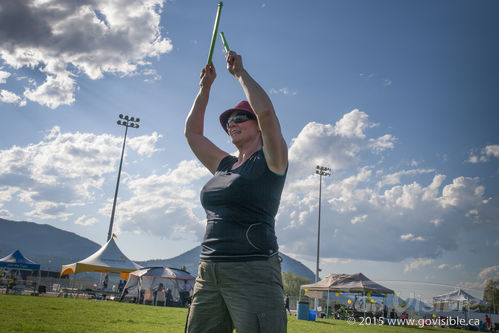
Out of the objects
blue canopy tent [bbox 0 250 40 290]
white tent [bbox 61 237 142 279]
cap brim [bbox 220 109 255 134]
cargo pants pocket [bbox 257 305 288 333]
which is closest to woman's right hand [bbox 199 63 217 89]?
cap brim [bbox 220 109 255 134]

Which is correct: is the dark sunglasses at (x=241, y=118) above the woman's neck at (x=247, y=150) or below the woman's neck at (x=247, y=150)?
above

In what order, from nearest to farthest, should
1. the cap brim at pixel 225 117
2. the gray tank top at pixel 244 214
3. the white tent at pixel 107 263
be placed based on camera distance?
the gray tank top at pixel 244 214 < the cap brim at pixel 225 117 < the white tent at pixel 107 263

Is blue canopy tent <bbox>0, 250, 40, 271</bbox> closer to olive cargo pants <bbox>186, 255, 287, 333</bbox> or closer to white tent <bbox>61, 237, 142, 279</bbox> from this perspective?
white tent <bbox>61, 237, 142, 279</bbox>

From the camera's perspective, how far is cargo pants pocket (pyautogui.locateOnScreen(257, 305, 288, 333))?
1.68 metres

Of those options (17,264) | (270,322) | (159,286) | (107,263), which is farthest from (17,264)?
(270,322)

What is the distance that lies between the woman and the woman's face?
0.20m

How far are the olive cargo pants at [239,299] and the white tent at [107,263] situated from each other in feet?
78.3

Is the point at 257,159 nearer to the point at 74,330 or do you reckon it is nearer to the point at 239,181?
the point at 239,181

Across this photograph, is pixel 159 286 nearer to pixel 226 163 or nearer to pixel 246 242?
pixel 226 163

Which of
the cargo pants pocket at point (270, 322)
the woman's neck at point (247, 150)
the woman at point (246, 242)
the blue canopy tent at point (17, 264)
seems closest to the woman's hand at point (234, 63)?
the woman at point (246, 242)

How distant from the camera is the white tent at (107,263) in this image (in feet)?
76.6

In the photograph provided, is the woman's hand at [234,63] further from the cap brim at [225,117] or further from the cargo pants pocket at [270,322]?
the cargo pants pocket at [270,322]

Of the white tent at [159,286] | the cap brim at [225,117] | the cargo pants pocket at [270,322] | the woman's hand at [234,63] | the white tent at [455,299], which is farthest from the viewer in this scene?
the white tent at [455,299]

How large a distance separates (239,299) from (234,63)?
4.22 ft
